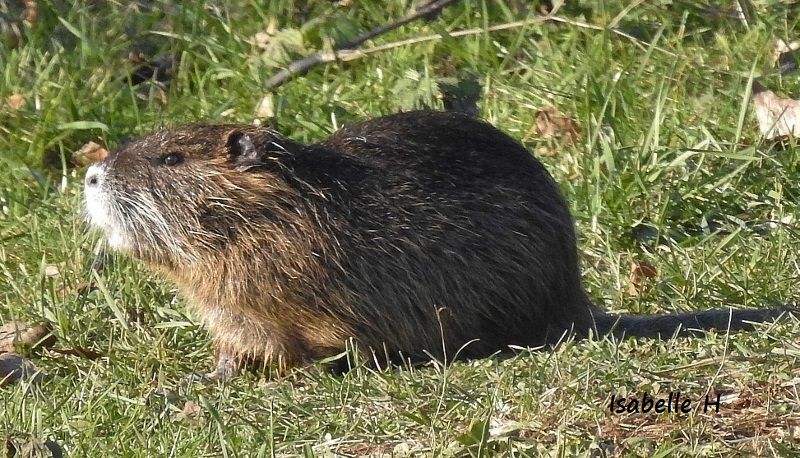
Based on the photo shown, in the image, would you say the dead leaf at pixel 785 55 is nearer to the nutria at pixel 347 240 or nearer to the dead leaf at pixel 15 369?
the nutria at pixel 347 240

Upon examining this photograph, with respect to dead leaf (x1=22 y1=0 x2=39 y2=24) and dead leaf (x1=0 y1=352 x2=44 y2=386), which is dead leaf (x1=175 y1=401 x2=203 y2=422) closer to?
dead leaf (x1=0 y1=352 x2=44 y2=386)

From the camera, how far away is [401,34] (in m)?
5.88

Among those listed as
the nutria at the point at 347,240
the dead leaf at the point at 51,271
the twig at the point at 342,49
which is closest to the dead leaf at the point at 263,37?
the twig at the point at 342,49

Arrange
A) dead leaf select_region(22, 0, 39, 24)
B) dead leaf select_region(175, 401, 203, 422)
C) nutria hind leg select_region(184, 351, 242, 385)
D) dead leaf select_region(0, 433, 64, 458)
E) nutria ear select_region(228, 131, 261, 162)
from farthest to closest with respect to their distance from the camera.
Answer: dead leaf select_region(22, 0, 39, 24), nutria ear select_region(228, 131, 261, 162), nutria hind leg select_region(184, 351, 242, 385), dead leaf select_region(175, 401, 203, 422), dead leaf select_region(0, 433, 64, 458)

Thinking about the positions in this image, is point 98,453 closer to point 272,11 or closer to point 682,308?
point 682,308

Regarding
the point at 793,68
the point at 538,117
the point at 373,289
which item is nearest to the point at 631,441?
the point at 373,289

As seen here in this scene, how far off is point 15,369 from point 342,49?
2.28 metres

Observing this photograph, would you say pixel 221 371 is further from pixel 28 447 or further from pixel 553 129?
pixel 553 129

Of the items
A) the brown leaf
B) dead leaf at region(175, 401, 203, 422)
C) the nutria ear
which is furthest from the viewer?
the brown leaf

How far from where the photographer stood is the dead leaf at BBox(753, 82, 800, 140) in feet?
16.2

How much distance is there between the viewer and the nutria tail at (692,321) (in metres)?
3.79

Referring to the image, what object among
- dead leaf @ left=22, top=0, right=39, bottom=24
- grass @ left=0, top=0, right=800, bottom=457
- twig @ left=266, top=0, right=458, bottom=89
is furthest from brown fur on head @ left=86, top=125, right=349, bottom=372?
dead leaf @ left=22, top=0, right=39, bottom=24

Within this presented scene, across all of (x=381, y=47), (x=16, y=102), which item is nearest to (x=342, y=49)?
(x=381, y=47)

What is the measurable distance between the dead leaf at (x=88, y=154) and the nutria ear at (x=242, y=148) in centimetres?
168
